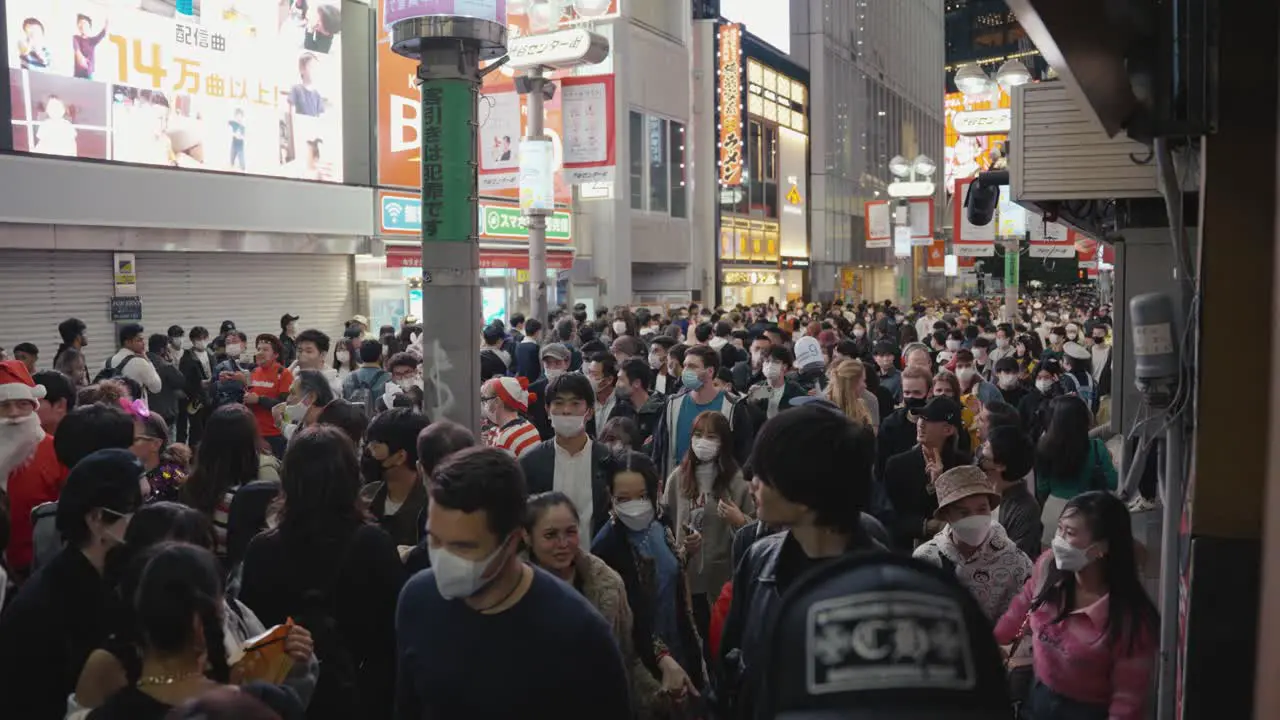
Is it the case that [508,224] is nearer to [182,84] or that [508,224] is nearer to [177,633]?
[182,84]

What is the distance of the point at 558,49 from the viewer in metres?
15.9

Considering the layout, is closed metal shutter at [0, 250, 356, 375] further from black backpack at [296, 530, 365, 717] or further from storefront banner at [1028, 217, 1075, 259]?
black backpack at [296, 530, 365, 717]

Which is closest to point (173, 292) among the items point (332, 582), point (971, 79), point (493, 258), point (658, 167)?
point (493, 258)

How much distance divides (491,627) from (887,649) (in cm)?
161

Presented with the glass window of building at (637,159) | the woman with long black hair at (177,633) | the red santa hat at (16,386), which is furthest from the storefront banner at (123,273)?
the glass window of building at (637,159)

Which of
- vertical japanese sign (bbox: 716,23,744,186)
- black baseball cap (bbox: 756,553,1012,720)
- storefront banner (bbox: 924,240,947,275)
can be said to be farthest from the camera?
vertical japanese sign (bbox: 716,23,744,186)

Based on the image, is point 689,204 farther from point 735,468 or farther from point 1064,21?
point 1064,21

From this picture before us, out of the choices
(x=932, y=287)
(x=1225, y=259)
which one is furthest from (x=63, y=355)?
(x=932, y=287)

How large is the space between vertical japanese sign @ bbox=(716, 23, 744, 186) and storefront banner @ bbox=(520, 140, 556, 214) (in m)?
25.0

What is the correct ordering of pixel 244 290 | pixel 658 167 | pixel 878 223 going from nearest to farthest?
pixel 244 290
pixel 658 167
pixel 878 223

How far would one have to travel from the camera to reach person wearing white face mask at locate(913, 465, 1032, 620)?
460 cm

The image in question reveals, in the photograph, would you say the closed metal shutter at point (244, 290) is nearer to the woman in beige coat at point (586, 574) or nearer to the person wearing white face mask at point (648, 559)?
the person wearing white face mask at point (648, 559)

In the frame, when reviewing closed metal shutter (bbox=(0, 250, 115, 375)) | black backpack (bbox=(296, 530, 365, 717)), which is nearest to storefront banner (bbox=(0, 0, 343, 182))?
closed metal shutter (bbox=(0, 250, 115, 375))

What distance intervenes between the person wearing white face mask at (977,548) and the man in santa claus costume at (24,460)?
165 inches
